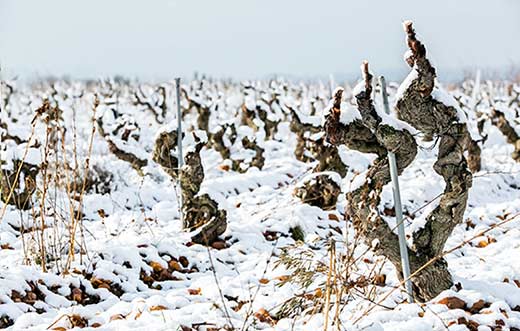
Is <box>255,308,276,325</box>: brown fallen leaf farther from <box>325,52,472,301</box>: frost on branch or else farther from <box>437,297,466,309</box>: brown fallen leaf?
<box>437,297,466,309</box>: brown fallen leaf

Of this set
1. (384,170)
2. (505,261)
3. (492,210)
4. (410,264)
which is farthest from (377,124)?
(492,210)

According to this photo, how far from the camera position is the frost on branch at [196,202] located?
5093 mm

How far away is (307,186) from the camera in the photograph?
20.9ft

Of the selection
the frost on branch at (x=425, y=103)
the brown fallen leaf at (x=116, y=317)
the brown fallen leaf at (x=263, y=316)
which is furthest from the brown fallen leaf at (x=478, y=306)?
the brown fallen leaf at (x=116, y=317)

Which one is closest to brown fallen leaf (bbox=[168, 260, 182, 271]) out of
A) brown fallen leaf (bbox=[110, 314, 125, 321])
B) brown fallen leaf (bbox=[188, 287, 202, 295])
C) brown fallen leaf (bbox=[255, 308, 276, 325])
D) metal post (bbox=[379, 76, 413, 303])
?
brown fallen leaf (bbox=[188, 287, 202, 295])

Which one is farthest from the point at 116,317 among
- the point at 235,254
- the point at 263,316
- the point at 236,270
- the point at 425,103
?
the point at 425,103

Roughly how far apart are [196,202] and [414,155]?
241 cm

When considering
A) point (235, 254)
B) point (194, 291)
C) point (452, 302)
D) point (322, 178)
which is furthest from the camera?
point (322, 178)

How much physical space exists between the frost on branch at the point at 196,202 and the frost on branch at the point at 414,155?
6.29 feet

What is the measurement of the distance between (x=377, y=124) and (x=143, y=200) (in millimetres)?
4651

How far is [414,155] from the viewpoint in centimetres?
337

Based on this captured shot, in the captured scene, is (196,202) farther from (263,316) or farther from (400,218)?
(400,218)

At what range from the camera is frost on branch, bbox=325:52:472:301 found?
3201mm

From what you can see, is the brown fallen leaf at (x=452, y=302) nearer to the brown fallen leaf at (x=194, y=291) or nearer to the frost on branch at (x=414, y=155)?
the frost on branch at (x=414, y=155)
